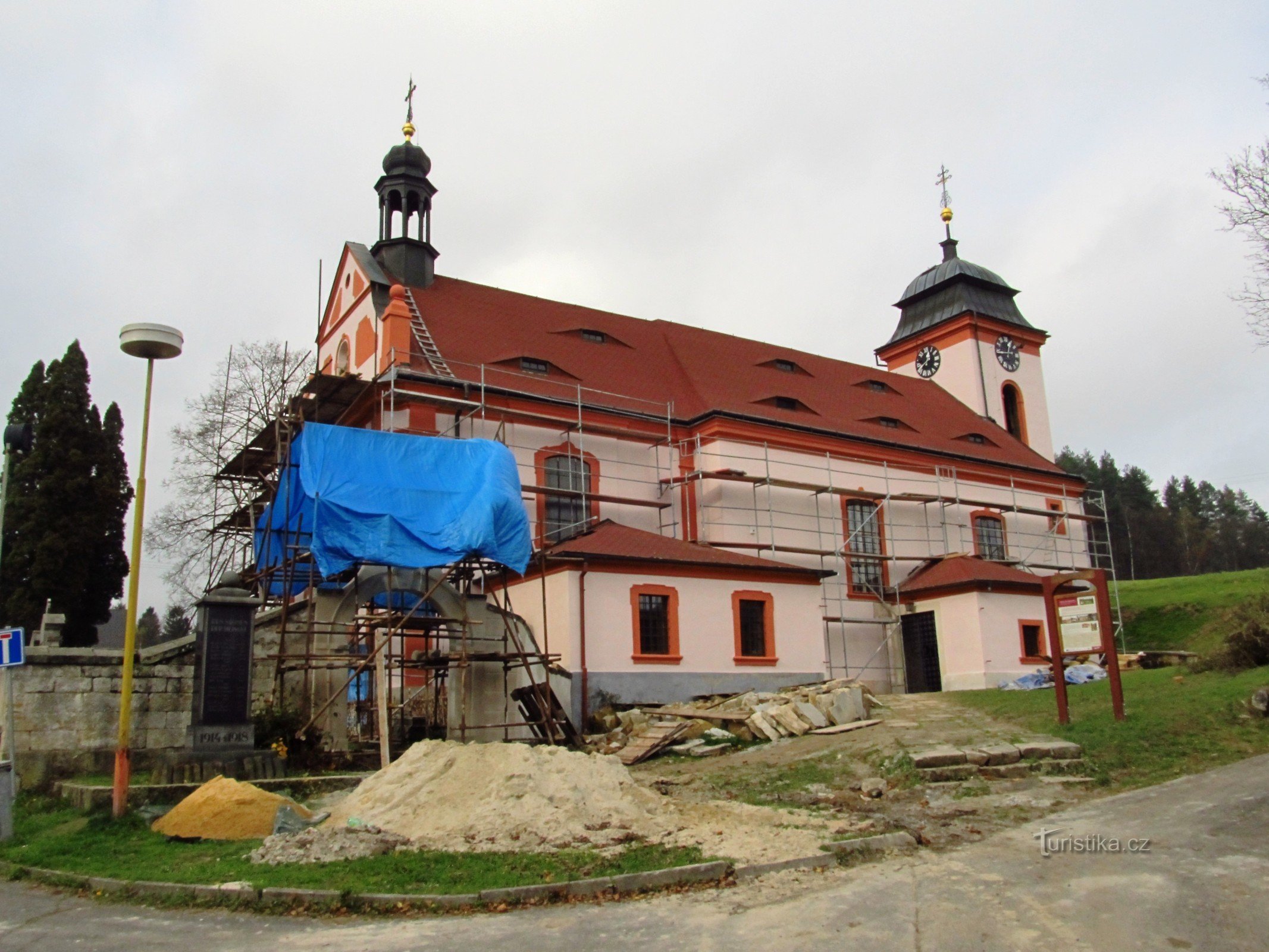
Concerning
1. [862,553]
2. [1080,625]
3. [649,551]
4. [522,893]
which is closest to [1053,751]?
[1080,625]

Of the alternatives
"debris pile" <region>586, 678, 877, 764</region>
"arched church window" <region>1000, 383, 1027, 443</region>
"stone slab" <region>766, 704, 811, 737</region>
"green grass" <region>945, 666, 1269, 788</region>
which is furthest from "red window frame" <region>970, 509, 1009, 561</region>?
"stone slab" <region>766, 704, 811, 737</region>

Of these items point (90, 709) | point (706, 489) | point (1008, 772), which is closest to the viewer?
point (1008, 772)

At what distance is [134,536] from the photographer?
455 inches

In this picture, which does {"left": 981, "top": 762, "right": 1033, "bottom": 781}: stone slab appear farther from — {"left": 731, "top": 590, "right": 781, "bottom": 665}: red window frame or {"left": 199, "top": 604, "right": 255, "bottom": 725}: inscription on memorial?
{"left": 731, "top": 590, "right": 781, "bottom": 665}: red window frame

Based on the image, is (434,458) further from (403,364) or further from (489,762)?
(489,762)

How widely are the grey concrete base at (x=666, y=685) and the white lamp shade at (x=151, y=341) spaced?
10637mm

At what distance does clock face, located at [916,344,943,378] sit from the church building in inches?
140

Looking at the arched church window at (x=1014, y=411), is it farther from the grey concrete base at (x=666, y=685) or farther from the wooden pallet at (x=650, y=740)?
the wooden pallet at (x=650, y=740)

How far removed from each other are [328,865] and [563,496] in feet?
52.6

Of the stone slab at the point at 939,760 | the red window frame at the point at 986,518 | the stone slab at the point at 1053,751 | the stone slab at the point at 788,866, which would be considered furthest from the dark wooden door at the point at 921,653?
the stone slab at the point at 788,866

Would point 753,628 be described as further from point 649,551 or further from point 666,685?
point 649,551

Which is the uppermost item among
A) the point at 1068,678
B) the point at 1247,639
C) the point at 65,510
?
the point at 65,510

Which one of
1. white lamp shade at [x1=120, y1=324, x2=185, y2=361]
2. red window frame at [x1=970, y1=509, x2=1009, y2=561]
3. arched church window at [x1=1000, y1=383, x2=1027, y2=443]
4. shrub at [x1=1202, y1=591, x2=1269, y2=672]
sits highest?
arched church window at [x1=1000, y1=383, x2=1027, y2=443]

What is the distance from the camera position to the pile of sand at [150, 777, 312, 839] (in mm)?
10234
